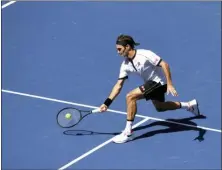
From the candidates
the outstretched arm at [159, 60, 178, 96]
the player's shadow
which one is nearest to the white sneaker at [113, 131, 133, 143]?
the player's shadow

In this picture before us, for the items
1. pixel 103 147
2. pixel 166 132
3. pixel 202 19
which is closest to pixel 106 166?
pixel 103 147

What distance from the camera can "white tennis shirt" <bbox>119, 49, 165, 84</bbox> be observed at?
11.2 m

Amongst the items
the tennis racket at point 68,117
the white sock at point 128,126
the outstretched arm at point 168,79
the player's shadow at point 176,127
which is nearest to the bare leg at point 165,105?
the player's shadow at point 176,127

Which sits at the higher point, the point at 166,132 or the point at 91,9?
the point at 91,9

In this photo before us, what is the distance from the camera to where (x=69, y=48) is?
1409cm

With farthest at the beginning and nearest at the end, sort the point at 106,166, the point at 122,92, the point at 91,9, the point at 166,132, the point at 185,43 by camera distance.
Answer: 1. the point at 91,9
2. the point at 185,43
3. the point at 122,92
4. the point at 166,132
5. the point at 106,166

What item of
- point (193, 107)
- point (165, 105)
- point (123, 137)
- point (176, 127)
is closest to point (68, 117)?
point (123, 137)

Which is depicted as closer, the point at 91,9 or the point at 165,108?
the point at 165,108

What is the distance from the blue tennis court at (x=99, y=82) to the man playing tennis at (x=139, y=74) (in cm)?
55

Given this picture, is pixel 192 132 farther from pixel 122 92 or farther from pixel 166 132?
pixel 122 92

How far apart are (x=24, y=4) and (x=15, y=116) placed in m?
3.94

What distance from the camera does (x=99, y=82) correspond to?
Result: 42.8ft

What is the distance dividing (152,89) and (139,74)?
312mm

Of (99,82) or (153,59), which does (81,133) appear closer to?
(99,82)
